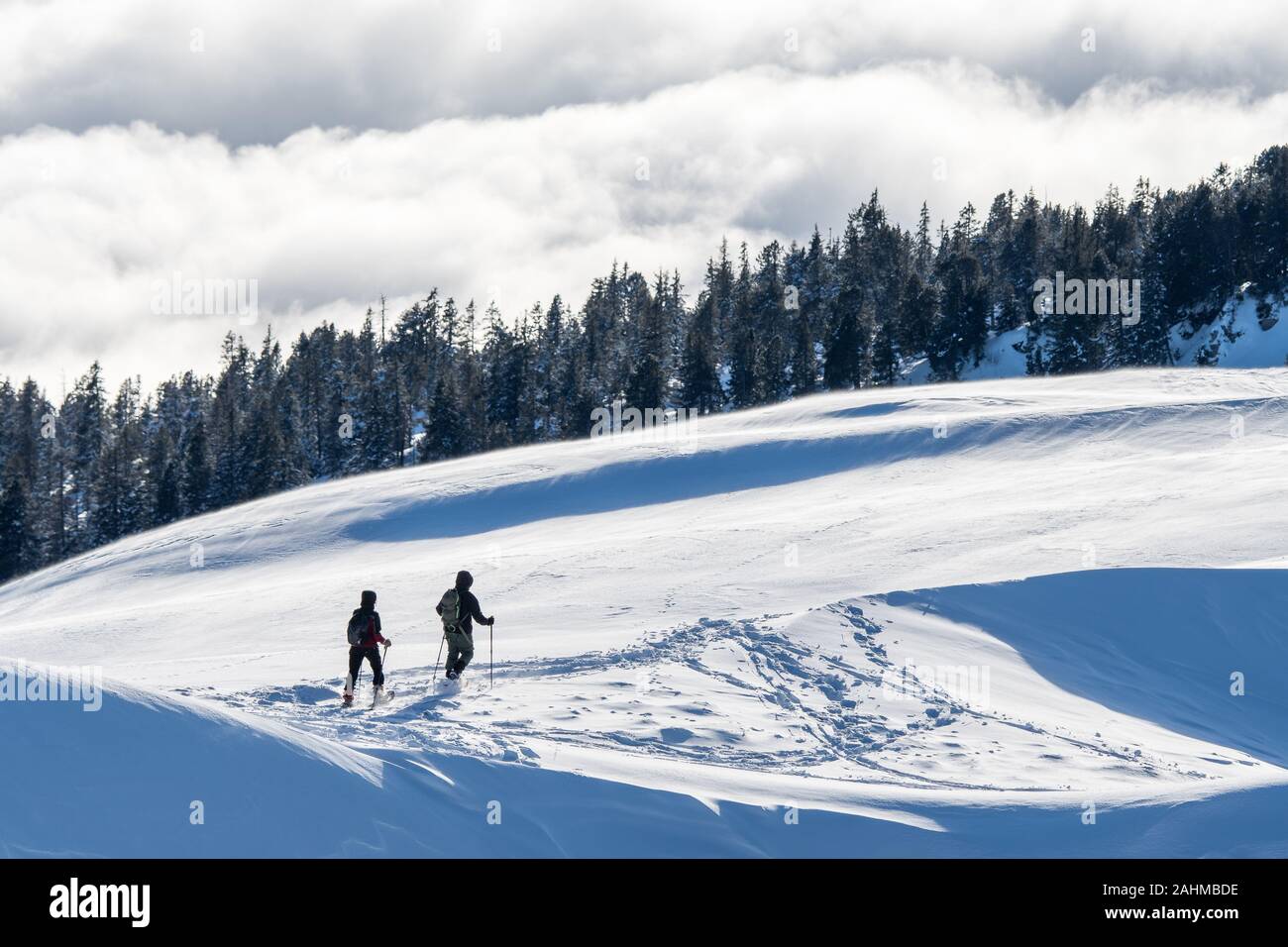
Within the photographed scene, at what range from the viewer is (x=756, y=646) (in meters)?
14.4

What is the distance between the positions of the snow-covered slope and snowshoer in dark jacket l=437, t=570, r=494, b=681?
1.39ft

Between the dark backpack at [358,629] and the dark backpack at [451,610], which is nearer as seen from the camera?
the dark backpack at [358,629]

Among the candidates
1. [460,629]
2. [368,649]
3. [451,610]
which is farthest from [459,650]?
[368,649]

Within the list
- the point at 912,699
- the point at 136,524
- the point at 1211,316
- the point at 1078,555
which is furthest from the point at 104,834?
the point at 1211,316

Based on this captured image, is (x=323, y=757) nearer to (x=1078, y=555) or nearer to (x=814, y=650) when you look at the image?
(x=814, y=650)

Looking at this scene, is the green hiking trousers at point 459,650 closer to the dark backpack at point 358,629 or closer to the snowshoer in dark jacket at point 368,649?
the snowshoer in dark jacket at point 368,649

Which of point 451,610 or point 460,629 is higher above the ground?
point 451,610

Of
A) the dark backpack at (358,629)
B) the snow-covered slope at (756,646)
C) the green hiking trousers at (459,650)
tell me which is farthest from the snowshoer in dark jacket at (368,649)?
the green hiking trousers at (459,650)

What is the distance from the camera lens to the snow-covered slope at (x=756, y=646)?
31.3 feet

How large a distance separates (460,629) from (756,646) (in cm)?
362

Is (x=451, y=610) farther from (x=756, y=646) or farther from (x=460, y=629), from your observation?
(x=756, y=646)

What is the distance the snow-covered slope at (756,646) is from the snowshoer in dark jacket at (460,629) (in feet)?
1.39

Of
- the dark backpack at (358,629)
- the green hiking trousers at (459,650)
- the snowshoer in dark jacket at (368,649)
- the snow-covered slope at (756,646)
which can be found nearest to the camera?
the snow-covered slope at (756,646)

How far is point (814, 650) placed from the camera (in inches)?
561
